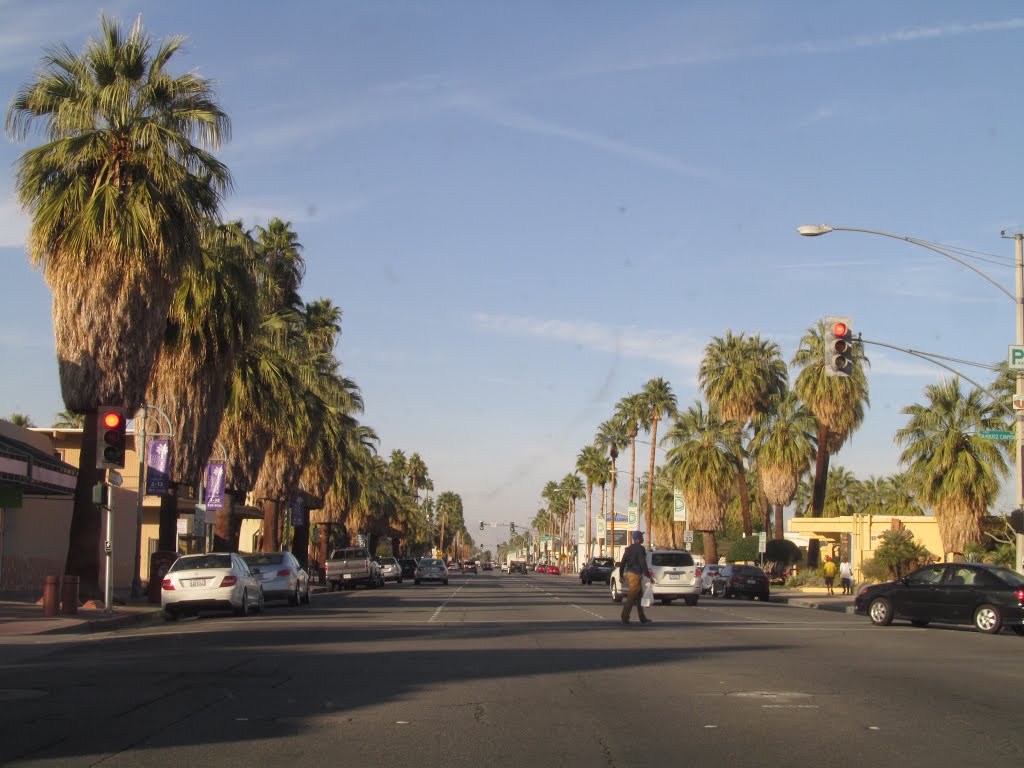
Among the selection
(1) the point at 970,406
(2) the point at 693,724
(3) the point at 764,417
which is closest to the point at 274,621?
(2) the point at 693,724

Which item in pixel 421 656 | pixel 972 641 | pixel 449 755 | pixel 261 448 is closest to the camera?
pixel 449 755

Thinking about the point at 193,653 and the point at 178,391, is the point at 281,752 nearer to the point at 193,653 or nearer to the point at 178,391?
the point at 193,653

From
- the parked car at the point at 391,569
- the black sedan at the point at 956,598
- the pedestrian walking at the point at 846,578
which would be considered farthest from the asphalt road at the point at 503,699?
the parked car at the point at 391,569

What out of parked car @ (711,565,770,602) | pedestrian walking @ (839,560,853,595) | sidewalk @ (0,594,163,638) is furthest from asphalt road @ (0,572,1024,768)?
pedestrian walking @ (839,560,853,595)

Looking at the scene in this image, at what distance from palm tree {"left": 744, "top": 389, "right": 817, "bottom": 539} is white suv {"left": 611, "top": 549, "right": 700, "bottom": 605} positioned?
29163mm

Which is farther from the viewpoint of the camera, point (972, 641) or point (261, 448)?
point (261, 448)

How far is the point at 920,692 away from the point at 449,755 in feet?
21.4

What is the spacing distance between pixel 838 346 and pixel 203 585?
14.8 m

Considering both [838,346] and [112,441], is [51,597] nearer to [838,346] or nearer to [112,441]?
[112,441]

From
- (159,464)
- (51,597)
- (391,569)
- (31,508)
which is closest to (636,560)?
(51,597)

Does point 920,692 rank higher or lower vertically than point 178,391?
lower

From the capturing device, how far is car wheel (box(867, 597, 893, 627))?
26453 mm

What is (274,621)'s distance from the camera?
979 inches

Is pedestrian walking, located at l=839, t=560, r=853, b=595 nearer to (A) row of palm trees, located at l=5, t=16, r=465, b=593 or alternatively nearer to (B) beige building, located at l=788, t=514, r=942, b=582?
(B) beige building, located at l=788, t=514, r=942, b=582
